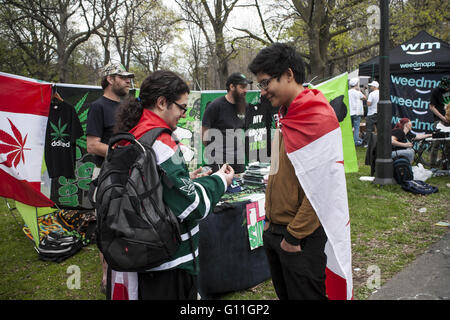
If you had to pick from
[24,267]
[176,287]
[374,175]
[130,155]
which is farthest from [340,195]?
[374,175]

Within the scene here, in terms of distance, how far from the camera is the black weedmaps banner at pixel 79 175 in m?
5.55

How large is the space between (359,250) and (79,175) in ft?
14.5

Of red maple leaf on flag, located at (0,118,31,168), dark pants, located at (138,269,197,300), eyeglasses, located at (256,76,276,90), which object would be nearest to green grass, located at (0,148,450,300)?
red maple leaf on flag, located at (0,118,31,168)

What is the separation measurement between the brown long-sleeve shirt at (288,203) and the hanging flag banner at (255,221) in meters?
1.22

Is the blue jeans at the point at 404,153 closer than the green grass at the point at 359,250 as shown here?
No

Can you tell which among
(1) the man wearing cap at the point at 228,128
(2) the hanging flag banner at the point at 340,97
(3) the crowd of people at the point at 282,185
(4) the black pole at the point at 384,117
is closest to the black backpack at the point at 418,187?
(4) the black pole at the point at 384,117

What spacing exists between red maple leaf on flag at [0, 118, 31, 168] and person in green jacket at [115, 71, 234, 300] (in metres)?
2.98

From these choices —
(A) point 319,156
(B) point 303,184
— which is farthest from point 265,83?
(B) point 303,184

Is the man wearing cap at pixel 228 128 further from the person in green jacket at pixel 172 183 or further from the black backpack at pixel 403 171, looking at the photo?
the black backpack at pixel 403 171

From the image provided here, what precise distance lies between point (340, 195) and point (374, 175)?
6.53 metres

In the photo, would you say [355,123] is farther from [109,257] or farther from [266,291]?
[109,257]

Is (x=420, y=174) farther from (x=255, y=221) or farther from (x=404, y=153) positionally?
(x=255, y=221)

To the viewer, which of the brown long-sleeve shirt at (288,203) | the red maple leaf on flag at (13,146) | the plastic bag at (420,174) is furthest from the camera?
the plastic bag at (420,174)

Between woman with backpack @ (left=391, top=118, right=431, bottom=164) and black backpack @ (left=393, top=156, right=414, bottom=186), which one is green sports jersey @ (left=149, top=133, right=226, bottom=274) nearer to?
black backpack @ (left=393, top=156, right=414, bottom=186)
